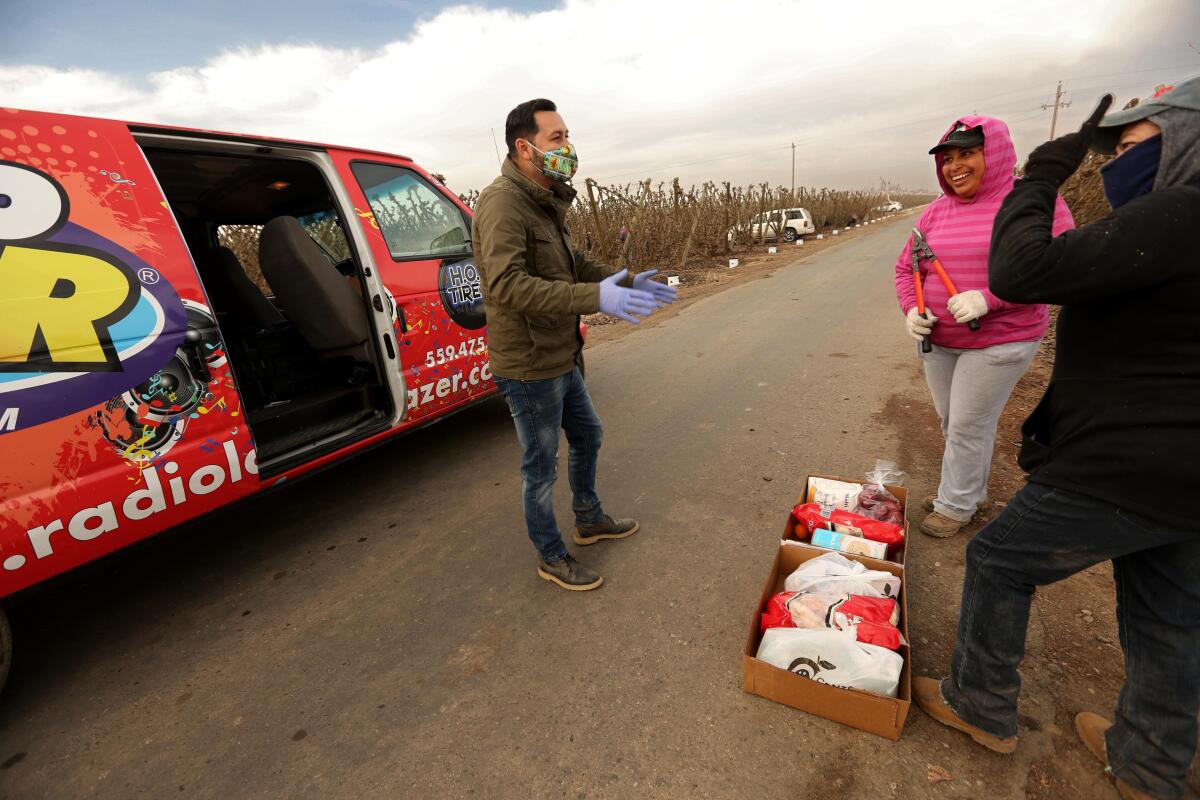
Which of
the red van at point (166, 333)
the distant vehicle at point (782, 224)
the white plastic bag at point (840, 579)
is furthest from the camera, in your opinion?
the distant vehicle at point (782, 224)

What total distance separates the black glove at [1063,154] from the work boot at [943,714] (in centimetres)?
150

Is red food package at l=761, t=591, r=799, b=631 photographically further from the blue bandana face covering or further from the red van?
the red van

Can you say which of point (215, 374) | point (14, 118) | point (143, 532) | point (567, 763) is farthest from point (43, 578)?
point (567, 763)

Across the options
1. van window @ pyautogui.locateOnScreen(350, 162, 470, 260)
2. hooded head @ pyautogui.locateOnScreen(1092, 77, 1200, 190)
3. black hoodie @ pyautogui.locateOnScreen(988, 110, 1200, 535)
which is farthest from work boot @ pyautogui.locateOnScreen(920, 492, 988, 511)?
van window @ pyautogui.locateOnScreen(350, 162, 470, 260)

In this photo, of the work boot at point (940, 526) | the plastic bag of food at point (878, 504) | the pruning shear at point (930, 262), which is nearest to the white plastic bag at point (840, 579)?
the plastic bag of food at point (878, 504)

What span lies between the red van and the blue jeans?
1.24m

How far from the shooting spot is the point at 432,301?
3391mm

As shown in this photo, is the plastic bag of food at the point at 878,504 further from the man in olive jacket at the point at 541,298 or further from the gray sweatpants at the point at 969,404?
the man in olive jacket at the point at 541,298

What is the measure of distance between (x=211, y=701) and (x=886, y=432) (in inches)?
157

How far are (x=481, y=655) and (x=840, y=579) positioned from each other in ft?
4.62

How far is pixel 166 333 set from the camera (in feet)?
7.19

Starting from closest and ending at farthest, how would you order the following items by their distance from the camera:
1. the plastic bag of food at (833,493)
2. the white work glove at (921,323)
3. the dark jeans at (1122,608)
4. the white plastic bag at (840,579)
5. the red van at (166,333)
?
the dark jeans at (1122,608)
the red van at (166,333)
the white plastic bag at (840,579)
the white work glove at (921,323)
the plastic bag of food at (833,493)

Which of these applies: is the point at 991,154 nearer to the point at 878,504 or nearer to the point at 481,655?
the point at 878,504

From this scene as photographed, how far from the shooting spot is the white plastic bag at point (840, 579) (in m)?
1.98
